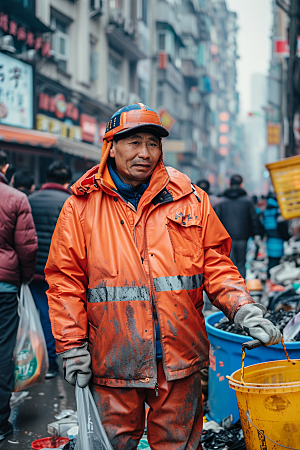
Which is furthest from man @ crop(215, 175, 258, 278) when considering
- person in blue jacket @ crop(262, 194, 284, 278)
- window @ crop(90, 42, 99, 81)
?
window @ crop(90, 42, 99, 81)

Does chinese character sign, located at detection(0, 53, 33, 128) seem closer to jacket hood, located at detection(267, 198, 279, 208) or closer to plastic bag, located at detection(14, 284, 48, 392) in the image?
jacket hood, located at detection(267, 198, 279, 208)

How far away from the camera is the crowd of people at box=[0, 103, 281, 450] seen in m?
2.39

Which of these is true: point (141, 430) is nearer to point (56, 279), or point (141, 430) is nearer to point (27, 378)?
point (56, 279)

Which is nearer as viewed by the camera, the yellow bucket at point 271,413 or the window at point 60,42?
the yellow bucket at point 271,413

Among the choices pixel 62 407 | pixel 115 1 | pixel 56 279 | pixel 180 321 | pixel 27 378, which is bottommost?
pixel 62 407

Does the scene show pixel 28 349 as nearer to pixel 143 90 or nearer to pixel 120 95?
pixel 120 95

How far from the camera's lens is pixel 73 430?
12.0ft

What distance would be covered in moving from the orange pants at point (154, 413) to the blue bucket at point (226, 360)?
0.95 metres

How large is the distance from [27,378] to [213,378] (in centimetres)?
155

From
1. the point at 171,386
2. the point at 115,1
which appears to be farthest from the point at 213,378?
the point at 115,1

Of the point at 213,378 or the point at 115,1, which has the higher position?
the point at 115,1

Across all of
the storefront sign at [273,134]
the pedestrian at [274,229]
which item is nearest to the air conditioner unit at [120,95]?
the pedestrian at [274,229]

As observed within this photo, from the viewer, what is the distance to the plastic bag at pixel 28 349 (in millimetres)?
3947

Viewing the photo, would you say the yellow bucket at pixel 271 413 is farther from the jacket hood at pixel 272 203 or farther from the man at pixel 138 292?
the jacket hood at pixel 272 203
